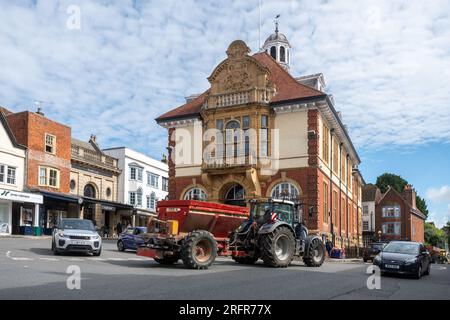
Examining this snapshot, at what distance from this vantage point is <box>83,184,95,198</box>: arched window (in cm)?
4559

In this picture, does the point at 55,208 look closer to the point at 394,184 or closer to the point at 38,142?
the point at 38,142

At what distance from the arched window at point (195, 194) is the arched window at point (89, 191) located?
13.9m

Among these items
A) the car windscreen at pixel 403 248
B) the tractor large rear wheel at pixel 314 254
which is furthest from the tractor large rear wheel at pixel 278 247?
the car windscreen at pixel 403 248

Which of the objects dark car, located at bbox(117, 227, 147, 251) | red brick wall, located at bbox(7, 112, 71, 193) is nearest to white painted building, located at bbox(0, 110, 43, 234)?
red brick wall, located at bbox(7, 112, 71, 193)

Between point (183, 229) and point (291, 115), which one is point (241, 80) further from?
point (183, 229)

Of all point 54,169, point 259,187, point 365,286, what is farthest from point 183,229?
point 54,169

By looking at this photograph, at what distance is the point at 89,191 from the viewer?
152 ft

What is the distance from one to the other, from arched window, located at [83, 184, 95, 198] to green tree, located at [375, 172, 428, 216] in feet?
193

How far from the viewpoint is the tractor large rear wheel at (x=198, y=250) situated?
15.6 m

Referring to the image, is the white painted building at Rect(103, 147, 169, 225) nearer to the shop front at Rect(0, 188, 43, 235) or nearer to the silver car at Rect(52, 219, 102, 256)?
the shop front at Rect(0, 188, 43, 235)

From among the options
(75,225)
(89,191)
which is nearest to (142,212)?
(89,191)

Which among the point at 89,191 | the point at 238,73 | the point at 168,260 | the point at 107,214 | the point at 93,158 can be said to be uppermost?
the point at 238,73

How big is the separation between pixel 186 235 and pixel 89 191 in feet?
105

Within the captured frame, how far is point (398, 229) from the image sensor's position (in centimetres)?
7744
